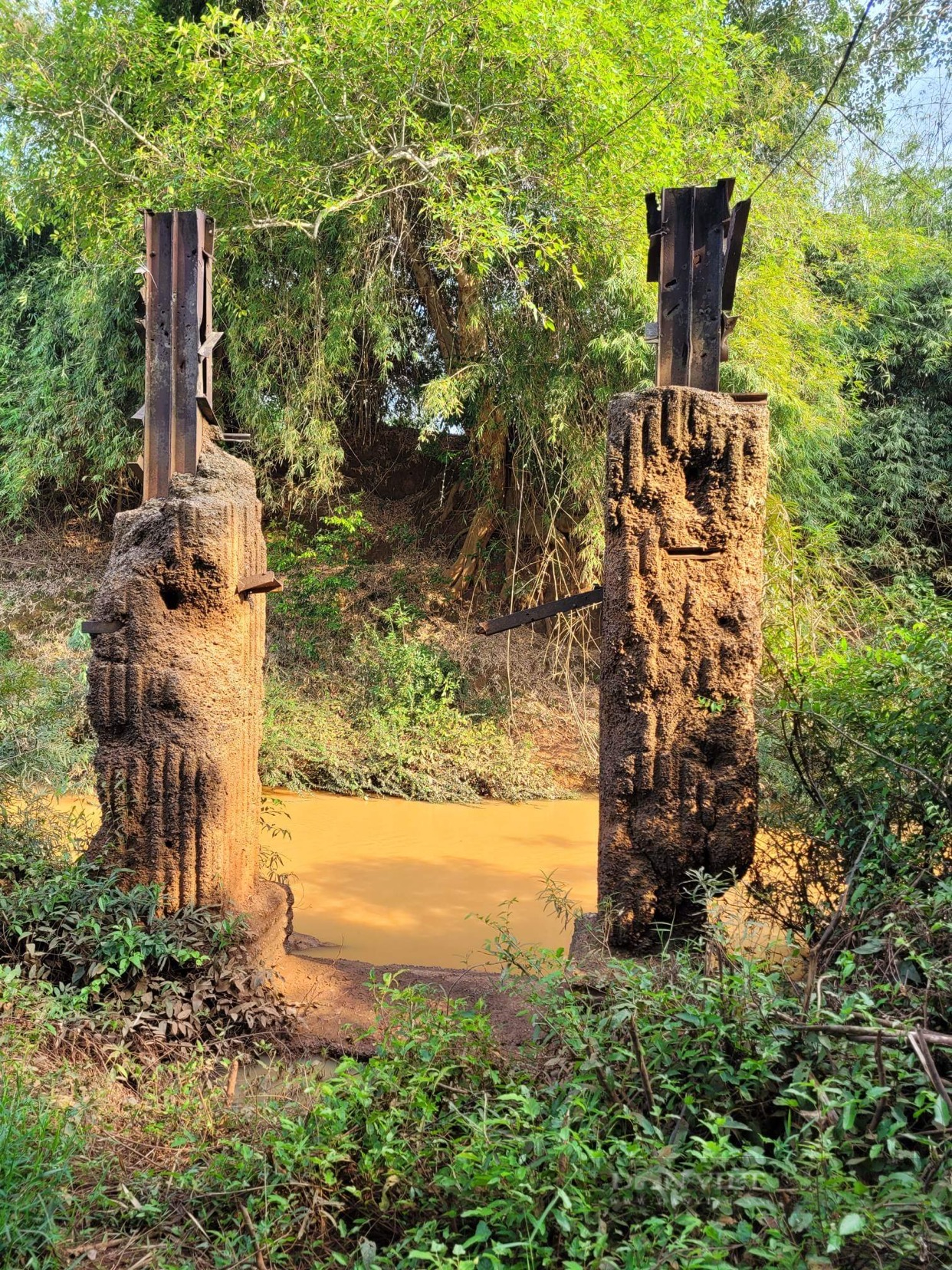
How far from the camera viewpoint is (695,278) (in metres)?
3.63

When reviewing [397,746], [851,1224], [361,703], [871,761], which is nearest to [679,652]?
[871,761]

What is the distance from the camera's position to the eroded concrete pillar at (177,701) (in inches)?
152

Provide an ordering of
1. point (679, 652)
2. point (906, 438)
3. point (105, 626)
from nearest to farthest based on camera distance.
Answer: point (679, 652)
point (105, 626)
point (906, 438)

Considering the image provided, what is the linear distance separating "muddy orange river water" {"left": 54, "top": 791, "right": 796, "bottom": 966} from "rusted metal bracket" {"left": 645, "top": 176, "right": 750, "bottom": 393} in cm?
200

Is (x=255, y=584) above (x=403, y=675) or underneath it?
above

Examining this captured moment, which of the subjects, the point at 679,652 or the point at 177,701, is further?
the point at 177,701

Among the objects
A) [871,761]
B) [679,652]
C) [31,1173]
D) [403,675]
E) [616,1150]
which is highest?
[679,652]

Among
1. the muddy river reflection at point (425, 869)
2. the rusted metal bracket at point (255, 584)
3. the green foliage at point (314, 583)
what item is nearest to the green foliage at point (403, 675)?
the green foliage at point (314, 583)

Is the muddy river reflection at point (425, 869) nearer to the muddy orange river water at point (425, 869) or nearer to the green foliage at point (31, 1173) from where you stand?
the muddy orange river water at point (425, 869)

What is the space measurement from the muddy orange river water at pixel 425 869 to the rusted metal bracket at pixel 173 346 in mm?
1958

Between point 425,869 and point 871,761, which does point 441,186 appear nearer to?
point 425,869

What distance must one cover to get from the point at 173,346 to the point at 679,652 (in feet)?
7.99

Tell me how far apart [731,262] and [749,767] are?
1832 millimetres

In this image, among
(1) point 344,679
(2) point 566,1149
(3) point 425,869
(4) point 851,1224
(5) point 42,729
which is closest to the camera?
(4) point 851,1224
